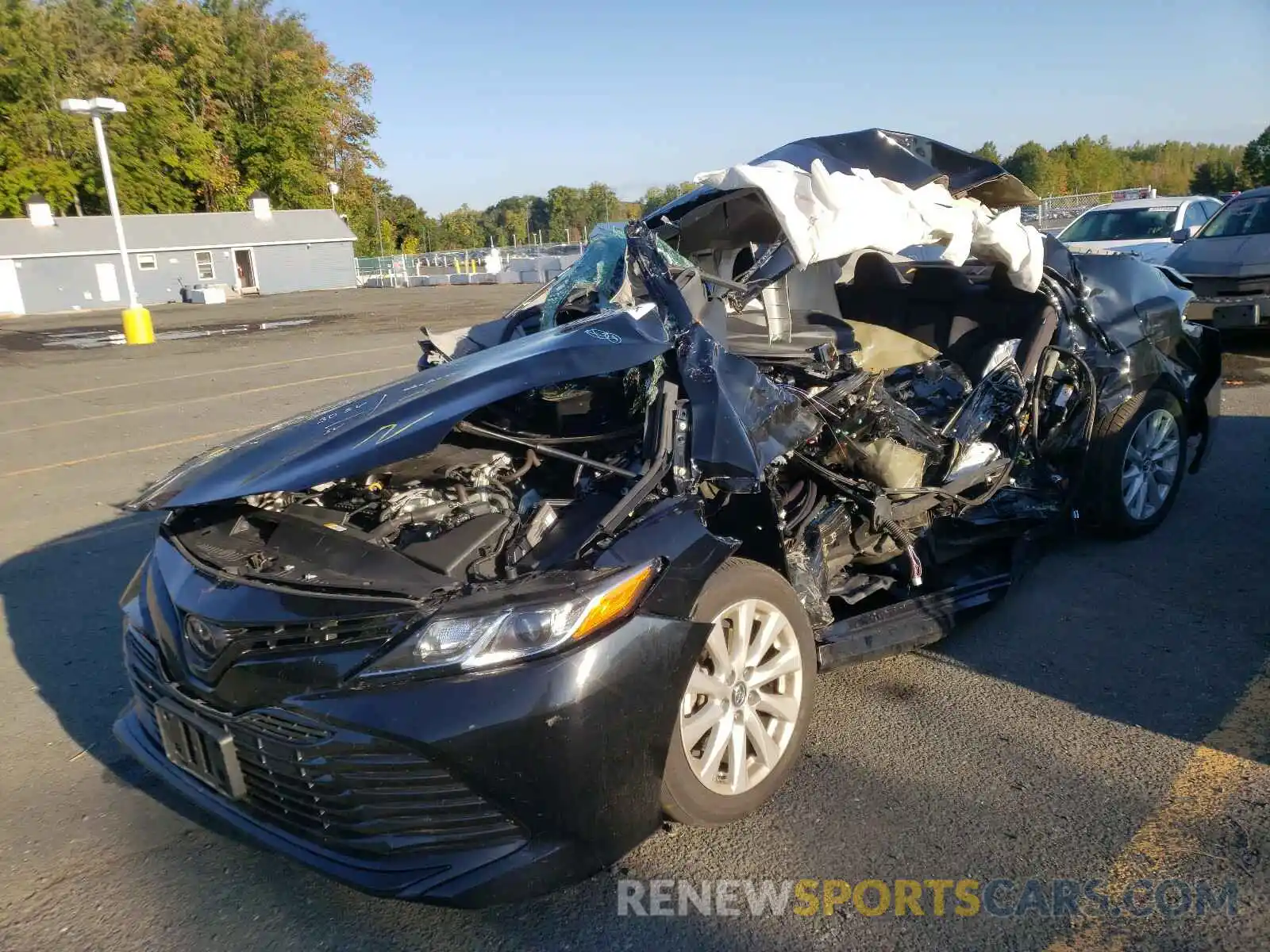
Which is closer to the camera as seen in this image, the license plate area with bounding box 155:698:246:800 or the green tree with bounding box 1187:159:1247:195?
the license plate area with bounding box 155:698:246:800

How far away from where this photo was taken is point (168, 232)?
46594 millimetres

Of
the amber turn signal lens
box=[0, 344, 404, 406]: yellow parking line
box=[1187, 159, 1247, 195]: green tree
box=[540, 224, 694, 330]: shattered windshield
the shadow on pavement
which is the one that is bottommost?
the shadow on pavement

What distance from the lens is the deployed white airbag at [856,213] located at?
3.85 m

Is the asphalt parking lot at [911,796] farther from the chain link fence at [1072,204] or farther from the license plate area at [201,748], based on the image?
the chain link fence at [1072,204]

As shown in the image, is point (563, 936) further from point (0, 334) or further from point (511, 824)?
point (0, 334)

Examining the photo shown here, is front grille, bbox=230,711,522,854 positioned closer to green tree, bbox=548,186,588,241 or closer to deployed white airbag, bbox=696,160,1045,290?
deployed white airbag, bbox=696,160,1045,290

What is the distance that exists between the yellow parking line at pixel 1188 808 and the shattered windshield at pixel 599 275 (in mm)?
2453

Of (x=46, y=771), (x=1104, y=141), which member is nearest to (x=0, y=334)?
(x=46, y=771)

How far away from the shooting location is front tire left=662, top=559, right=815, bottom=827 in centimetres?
282

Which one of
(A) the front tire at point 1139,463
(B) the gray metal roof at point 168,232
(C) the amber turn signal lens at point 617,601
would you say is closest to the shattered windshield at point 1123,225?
(A) the front tire at point 1139,463

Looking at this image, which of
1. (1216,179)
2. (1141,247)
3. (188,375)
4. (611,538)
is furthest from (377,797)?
(1216,179)

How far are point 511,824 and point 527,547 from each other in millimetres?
775

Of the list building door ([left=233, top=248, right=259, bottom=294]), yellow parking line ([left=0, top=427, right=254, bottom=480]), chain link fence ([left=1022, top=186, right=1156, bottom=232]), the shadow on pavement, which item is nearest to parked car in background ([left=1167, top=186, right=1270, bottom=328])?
the shadow on pavement

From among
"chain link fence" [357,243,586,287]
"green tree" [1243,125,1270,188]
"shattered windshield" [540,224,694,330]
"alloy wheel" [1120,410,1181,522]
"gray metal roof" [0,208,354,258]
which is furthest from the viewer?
"chain link fence" [357,243,586,287]
